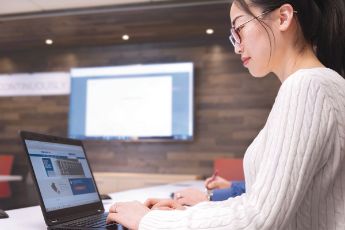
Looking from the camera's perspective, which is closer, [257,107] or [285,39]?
[285,39]

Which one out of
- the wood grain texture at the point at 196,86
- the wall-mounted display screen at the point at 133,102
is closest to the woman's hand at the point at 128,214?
the wood grain texture at the point at 196,86

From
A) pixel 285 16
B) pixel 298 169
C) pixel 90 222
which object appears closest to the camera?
pixel 298 169

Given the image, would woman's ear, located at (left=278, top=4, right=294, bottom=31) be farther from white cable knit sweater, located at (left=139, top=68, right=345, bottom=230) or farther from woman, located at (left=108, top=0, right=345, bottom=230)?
white cable knit sweater, located at (left=139, top=68, right=345, bottom=230)

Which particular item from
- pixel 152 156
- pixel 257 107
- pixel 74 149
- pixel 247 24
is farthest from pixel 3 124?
pixel 247 24

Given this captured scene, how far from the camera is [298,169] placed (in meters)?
0.78

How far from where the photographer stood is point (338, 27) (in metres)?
1.00

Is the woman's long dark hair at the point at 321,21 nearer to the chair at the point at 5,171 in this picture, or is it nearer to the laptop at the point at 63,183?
the laptop at the point at 63,183

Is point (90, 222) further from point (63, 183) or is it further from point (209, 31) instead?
point (209, 31)

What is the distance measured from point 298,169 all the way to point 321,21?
0.41 metres

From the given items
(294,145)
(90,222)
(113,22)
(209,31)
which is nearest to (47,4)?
(113,22)

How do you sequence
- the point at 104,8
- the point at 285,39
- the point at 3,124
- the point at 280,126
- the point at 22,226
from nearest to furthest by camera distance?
1. the point at 280,126
2. the point at 285,39
3. the point at 22,226
4. the point at 104,8
5. the point at 3,124

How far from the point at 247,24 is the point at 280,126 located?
0.33m

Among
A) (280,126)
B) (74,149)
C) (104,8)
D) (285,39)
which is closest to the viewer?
(280,126)

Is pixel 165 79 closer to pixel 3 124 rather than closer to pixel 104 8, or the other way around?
pixel 104 8
